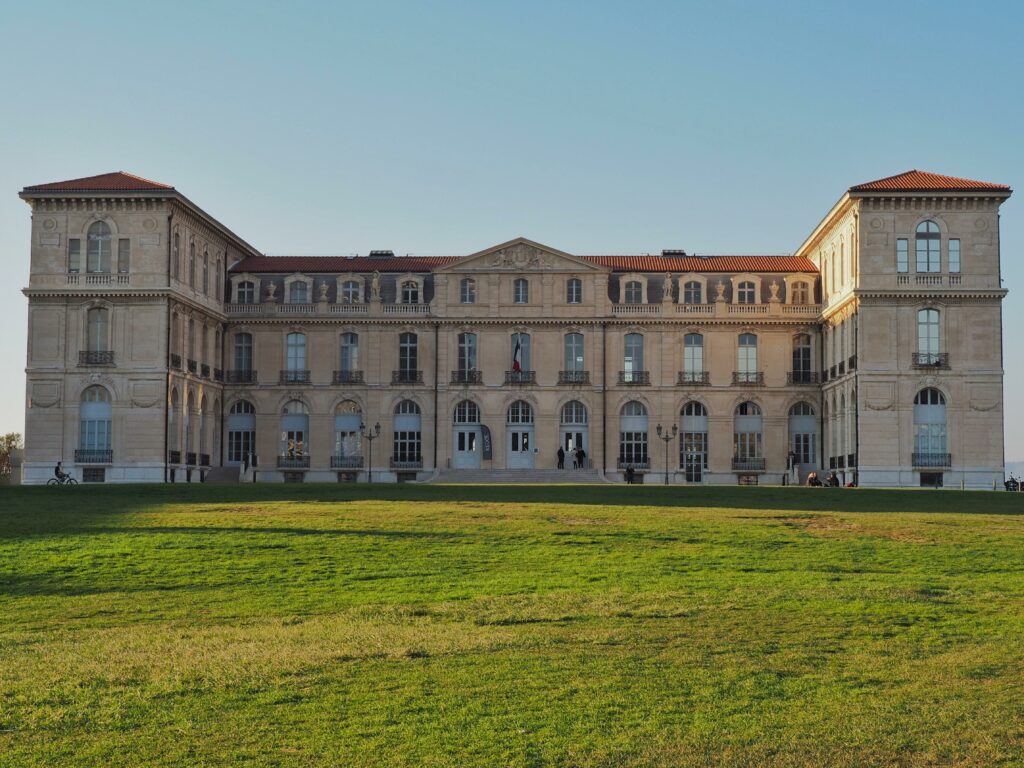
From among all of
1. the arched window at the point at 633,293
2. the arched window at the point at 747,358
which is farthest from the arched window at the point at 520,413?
the arched window at the point at 747,358

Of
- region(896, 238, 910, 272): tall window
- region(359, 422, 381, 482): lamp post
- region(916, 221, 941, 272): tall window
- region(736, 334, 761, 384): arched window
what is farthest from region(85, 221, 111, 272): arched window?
region(916, 221, 941, 272): tall window

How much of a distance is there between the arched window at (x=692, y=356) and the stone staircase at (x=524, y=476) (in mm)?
7962

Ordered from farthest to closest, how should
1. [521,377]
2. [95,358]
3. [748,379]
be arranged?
[748,379] → [521,377] → [95,358]

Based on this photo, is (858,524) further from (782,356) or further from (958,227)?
(782,356)

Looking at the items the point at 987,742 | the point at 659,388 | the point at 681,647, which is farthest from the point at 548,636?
the point at 659,388

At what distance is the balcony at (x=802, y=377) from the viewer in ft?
228

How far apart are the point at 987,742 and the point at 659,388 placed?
5985 centimetres

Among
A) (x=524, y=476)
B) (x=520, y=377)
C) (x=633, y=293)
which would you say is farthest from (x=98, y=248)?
(x=633, y=293)

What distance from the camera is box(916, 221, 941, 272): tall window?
59.4 metres

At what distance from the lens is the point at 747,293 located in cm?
6994

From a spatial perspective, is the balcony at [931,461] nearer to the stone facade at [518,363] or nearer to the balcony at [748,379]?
the stone facade at [518,363]

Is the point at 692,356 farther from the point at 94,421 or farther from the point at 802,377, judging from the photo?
the point at 94,421

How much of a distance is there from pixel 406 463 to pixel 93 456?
16.7 m

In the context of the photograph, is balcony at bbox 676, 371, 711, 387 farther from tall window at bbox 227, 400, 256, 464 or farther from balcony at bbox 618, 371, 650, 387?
tall window at bbox 227, 400, 256, 464
